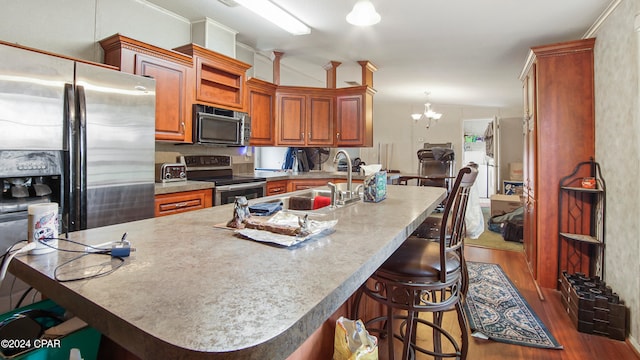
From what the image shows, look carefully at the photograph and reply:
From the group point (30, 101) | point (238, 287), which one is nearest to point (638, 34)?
point (238, 287)

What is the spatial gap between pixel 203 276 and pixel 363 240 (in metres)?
0.51

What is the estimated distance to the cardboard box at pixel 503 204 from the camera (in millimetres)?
5207

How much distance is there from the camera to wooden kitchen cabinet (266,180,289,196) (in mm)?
3859

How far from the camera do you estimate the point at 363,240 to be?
3.46ft

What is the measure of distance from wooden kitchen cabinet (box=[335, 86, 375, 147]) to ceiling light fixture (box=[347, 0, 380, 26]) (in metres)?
2.45

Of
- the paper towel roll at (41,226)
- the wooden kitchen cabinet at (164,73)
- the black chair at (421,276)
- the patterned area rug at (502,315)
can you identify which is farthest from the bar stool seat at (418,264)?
the wooden kitchen cabinet at (164,73)

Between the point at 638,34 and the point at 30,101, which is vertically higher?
the point at 638,34

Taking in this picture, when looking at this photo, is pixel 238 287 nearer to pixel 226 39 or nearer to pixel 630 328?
pixel 630 328

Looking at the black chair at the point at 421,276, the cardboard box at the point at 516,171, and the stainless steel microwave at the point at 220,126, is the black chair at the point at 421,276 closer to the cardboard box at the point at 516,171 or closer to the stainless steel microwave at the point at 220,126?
the stainless steel microwave at the point at 220,126

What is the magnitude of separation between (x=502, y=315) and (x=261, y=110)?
3.39m

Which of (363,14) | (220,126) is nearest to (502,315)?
(363,14)

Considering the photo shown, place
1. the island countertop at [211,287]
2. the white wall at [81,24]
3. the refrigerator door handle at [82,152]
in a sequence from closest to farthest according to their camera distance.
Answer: the island countertop at [211,287]
the refrigerator door handle at [82,152]
the white wall at [81,24]

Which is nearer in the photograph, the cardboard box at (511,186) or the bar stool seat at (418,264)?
the bar stool seat at (418,264)

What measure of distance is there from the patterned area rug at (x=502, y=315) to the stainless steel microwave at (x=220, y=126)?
2.74m
